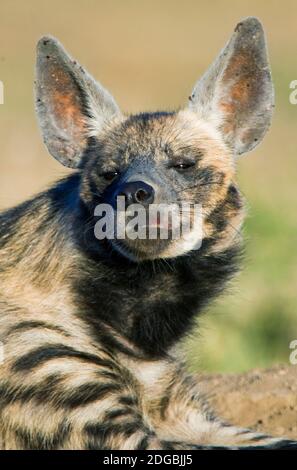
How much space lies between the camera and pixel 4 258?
250 inches

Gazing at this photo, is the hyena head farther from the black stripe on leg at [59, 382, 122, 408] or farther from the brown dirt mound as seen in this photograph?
the brown dirt mound

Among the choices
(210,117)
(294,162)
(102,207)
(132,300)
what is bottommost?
(132,300)

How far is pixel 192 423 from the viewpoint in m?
6.59

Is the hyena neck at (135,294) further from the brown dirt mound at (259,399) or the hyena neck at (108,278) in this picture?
the brown dirt mound at (259,399)

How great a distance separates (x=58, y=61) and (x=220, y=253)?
4.34 ft

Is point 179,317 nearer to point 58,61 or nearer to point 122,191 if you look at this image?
point 122,191

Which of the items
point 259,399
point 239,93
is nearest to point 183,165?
point 239,93

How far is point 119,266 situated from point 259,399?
190 cm

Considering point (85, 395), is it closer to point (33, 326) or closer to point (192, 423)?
point (33, 326)

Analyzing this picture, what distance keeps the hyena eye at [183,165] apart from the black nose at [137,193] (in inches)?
16.1

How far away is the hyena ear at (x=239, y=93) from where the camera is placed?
6789 millimetres

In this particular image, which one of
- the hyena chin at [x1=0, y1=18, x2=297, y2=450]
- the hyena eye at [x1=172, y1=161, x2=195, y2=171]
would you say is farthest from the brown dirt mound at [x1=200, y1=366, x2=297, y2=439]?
the hyena eye at [x1=172, y1=161, x2=195, y2=171]
